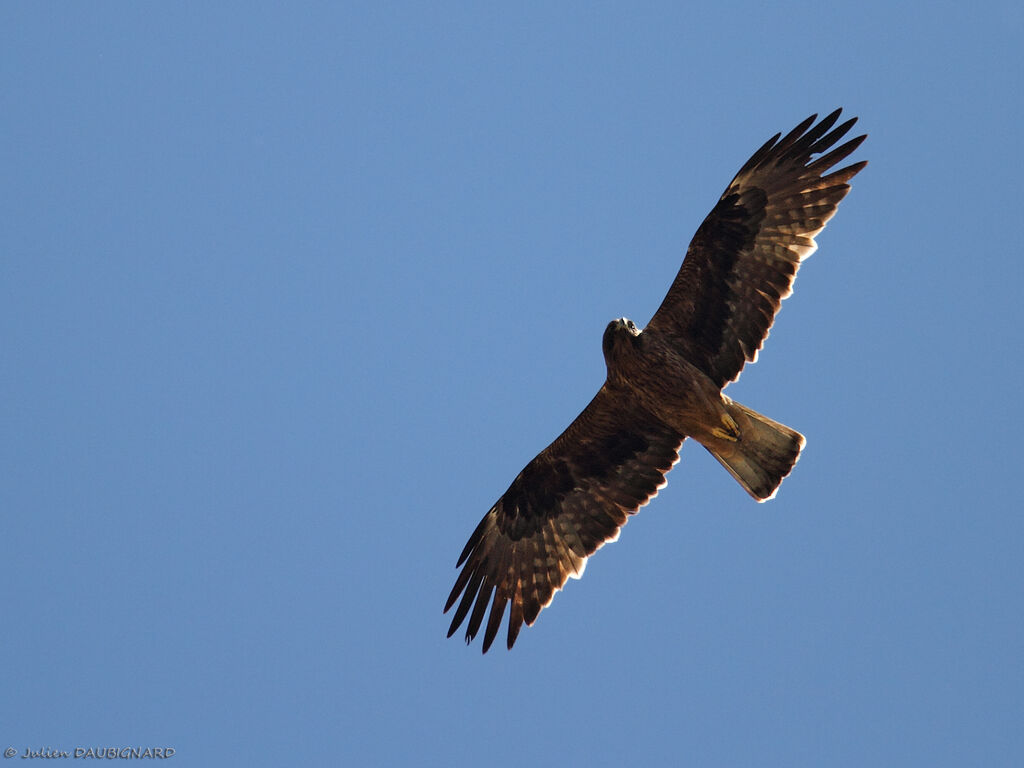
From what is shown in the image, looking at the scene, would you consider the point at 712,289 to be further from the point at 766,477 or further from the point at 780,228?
the point at 766,477

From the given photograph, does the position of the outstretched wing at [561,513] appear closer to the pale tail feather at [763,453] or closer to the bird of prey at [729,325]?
the bird of prey at [729,325]

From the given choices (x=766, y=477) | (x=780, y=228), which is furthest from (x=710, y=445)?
(x=780, y=228)

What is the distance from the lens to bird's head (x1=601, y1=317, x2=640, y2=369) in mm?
11492

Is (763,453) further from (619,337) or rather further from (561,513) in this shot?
(561,513)

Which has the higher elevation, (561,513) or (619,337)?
(619,337)

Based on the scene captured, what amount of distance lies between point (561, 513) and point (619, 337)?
2.17 metres

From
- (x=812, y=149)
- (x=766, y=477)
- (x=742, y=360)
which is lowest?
(x=766, y=477)

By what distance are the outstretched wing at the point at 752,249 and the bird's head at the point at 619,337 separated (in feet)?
0.79

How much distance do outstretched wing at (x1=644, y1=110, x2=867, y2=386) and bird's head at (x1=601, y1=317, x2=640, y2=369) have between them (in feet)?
0.79

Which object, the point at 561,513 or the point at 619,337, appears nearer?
the point at 619,337

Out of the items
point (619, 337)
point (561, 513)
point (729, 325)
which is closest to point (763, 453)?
point (729, 325)

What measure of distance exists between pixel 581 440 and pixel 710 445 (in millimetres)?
1300

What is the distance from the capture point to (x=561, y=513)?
12672 millimetres

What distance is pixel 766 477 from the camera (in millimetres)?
11766
